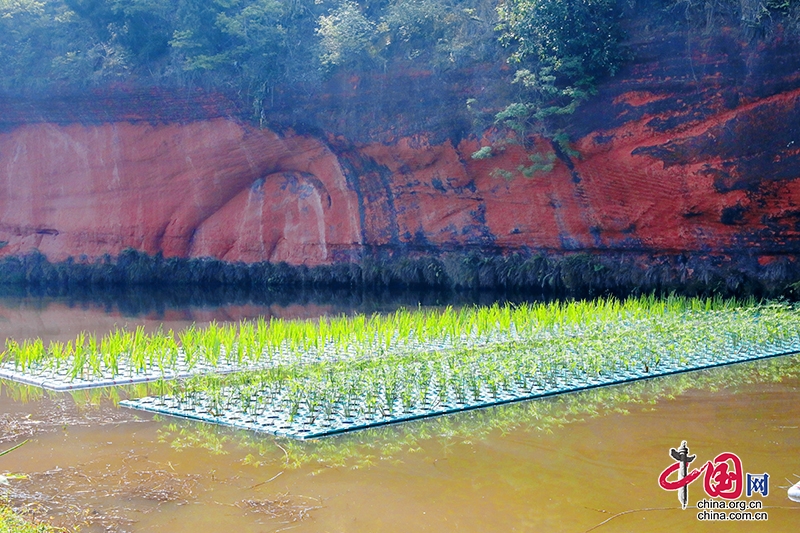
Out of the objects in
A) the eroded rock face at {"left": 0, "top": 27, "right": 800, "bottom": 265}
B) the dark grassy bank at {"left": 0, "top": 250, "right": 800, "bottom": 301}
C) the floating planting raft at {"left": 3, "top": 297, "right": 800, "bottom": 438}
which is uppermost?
the eroded rock face at {"left": 0, "top": 27, "right": 800, "bottom": 265}

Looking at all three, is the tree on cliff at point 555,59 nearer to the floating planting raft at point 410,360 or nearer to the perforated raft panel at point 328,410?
the floating planting raft at point 410,360

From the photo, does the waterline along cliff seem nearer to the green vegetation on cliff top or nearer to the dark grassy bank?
the dark grassy bank

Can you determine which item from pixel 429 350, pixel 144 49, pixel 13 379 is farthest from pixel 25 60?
pixel 429 350

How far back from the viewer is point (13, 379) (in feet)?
30.5

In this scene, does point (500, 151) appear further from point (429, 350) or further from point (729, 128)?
point (429, 350)

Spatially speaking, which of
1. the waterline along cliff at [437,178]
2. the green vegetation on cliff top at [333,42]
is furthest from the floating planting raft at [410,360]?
the green vegetation on cliff top at [333,42]

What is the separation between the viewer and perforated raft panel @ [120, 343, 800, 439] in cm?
708

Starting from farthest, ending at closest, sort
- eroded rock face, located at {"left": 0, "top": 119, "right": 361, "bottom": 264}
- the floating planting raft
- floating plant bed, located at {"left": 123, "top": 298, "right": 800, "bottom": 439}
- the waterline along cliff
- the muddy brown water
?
eroded rock face, located at {"left": 0, "top": 119, "right": 361, "bottom": 264} < the waterline along cliff < the floating planting raft < floating plant bed, located at {"left": 123, "top": 298, "right": 800, "bottom": 439} < the muddy brown water

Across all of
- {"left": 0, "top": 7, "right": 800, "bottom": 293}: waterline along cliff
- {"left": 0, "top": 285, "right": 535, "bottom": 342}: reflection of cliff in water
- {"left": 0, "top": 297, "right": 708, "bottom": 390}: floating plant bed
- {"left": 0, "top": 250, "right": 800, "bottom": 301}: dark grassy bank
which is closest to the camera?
{"left": 0, "top": 297, "right": 708, "bottom": 390}: floating plant bed

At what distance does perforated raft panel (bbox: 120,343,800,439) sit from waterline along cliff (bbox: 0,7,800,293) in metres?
8.55

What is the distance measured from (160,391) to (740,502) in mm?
5592

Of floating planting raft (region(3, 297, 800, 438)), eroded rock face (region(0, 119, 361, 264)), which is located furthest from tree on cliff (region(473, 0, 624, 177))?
eroded rock face (region(0, 119, 361, 264))

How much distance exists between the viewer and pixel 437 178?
20.4m

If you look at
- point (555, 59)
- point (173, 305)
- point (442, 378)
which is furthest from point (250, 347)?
point (555, 59)
